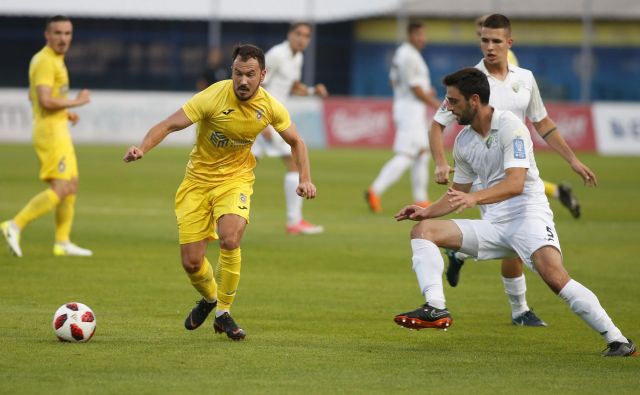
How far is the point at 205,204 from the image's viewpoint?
29.9 ft

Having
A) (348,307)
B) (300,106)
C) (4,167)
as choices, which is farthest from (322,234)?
(300,106)

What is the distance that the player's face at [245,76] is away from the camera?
339 inches

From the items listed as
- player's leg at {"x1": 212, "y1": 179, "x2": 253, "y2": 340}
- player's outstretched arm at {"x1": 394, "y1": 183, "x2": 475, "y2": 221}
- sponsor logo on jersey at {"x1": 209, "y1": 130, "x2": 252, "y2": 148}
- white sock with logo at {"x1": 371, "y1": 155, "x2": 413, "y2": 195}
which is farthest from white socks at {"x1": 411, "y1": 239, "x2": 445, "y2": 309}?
white sock with logo at {"x1": 371, "y1": 155, "x2": 413, "y2": 195}

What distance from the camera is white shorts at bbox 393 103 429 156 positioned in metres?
18.8

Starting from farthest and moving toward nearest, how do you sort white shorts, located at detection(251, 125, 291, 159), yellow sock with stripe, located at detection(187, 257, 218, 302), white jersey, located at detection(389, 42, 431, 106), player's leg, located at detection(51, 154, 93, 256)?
white jersey, located at detection(389, 42, 431, 106) < white shorts, located at detection(251, 125, 291, 159) < player's leg, located at detection(51, 154, 93, 256) < yellow sock with stripe, located at detection(187, 257, 218, 302)

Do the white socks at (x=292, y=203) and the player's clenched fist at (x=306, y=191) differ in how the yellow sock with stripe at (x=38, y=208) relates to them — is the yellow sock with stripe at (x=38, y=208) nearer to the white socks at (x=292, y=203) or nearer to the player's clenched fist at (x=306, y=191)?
the white socks at (x=292, y=203)

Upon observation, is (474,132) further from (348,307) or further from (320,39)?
(320,39)

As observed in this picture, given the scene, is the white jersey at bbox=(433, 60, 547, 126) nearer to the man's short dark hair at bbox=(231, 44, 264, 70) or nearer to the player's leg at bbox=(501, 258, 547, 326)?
the player's leg at bbox=(501, 258, 547, 326)

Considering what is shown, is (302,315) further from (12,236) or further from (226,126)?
(12,236)

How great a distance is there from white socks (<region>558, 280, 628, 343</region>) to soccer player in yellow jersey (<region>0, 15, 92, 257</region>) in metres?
6.42

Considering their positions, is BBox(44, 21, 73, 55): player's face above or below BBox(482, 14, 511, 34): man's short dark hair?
below

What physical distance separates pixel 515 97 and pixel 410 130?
8.64 meters

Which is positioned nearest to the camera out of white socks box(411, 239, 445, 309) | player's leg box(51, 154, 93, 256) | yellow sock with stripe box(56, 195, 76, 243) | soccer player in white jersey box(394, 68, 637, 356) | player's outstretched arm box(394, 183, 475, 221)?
player's outstretched arm box(394, 183, 475, 221)

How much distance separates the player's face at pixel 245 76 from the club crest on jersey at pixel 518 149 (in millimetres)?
1856
